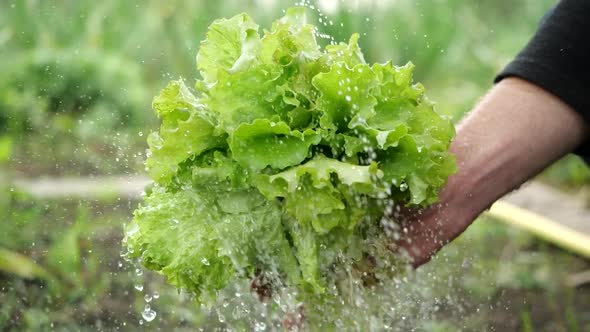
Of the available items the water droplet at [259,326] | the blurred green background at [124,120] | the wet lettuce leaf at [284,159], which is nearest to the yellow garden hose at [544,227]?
the blurred green background at [124,120]

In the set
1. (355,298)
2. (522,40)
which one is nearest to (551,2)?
(522,40)

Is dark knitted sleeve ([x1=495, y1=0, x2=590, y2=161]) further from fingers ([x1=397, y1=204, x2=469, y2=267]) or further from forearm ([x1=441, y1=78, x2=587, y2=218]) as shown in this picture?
fingers ([x1=397, y1=204, x2=469, y2=267])

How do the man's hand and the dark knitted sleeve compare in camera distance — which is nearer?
the man's hand

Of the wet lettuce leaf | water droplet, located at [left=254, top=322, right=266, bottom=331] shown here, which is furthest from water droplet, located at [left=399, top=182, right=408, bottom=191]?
water droplet, located at [left=254, top=322, right=266, bottom=331]

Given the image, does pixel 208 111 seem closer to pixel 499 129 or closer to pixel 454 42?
pixel 499 129

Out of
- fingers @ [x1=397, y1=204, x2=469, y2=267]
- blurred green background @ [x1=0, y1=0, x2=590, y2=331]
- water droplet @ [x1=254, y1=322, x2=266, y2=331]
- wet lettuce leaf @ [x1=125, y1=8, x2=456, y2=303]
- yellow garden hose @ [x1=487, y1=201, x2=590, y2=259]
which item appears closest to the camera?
wet lettuce leaf @ [x1=125, y1=8, x2=456, y2=303]

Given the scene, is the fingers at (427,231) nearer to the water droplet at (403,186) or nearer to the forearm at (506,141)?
the forearm at (506,141)
